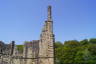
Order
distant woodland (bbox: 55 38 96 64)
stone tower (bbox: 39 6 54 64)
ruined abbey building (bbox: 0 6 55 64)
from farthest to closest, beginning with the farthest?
distant woodland (bbox: 55 38 96 64) < ruined abbey building (bbox: 0 6 55 64) < stone tower (bbox: 39 6 54 64)

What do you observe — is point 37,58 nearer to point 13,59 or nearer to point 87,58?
point 13,59

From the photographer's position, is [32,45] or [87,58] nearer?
[32,45]

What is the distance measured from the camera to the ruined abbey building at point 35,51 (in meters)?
22.3

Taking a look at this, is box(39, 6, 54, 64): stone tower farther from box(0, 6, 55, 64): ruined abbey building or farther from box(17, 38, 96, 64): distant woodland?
box(17, 38, 96, 64): distant woodland

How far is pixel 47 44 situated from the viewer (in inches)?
886

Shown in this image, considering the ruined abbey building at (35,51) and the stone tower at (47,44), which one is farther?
the ruined abbey building at (35,51)

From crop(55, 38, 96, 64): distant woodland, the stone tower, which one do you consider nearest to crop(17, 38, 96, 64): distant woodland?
crop(55, 38, 96, 64): distant woodland

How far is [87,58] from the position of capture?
5844cm

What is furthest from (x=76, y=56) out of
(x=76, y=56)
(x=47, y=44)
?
(x=47, y=44)

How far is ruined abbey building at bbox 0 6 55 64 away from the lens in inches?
880

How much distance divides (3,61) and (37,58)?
14.4ft

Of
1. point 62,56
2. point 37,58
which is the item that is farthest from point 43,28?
point 62,56

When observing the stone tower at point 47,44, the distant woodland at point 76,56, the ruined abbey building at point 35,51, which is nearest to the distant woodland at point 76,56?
the distant woodland at point 76,56

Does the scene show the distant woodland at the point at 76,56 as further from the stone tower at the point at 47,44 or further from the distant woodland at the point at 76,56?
the stone tower at the point at 47,44
